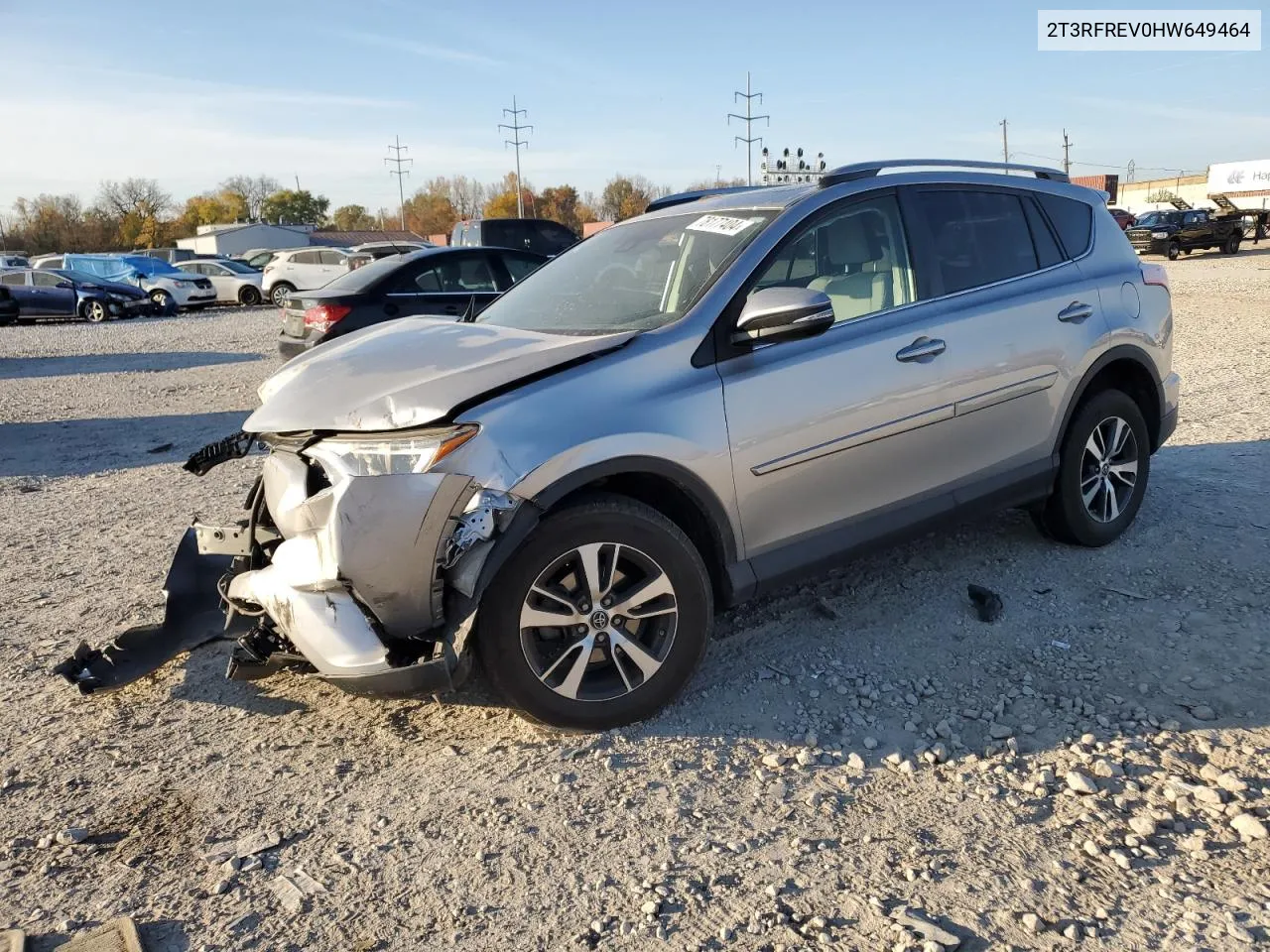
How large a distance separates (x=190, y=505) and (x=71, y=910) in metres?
4.21

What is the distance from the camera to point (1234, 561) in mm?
4688

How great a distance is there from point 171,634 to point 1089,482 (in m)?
4.27

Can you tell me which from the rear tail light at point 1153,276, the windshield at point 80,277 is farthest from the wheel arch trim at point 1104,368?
the windshield at point 80,277

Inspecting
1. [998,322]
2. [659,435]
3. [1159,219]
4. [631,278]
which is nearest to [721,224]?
[631,278]

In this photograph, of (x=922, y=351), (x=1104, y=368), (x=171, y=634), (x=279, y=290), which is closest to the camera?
(x=171, y=634)

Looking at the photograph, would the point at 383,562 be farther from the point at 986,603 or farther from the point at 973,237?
the point at 973,237

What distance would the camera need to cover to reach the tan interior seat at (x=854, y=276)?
13.1ft

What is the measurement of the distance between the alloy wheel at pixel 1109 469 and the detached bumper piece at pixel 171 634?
404 centimetres

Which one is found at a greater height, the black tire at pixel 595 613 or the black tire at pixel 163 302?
the black tire at pixel 163 302

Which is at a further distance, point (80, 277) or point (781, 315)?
point (80, 277)

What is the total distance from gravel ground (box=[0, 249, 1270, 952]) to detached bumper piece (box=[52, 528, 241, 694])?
0.13 metres

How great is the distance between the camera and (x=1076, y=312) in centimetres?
466

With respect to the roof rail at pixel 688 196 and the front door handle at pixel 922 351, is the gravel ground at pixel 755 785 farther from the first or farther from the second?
the roof rail at pixel 688 196

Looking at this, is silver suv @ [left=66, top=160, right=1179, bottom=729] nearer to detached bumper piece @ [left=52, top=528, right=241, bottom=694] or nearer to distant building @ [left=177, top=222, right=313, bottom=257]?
detached bumper piece @ [left=52, top=528, right=241, bottom=694]
